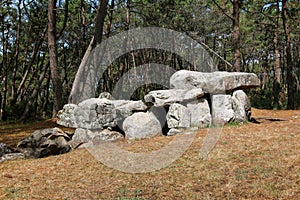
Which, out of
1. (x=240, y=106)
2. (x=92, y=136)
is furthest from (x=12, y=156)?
(x=240, y=106)

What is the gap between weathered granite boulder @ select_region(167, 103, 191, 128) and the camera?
8227 millimetres

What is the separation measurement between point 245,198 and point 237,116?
5.44m

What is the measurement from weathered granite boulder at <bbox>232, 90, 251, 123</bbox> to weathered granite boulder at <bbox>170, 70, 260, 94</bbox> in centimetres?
24

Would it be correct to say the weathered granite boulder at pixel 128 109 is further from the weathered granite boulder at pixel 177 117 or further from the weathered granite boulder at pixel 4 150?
the weathered granite boulder at pixel 4 150

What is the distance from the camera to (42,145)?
6867 mm

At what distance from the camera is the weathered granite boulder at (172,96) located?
27.4 feet

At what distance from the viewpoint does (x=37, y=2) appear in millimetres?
18828

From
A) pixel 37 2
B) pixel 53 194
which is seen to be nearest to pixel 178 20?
pixel 37 2

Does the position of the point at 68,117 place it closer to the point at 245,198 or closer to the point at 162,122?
the point at 162,122

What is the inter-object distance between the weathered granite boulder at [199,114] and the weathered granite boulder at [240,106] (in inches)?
33.2

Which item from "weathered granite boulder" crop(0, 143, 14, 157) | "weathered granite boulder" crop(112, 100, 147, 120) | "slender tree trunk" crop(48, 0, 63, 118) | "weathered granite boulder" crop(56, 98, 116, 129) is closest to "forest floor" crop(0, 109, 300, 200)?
"weathered granite boulder" crop(0, 143, 14, 157)

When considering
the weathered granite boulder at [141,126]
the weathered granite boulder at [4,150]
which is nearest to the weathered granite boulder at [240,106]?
the weathered granite boulder at [141,126]

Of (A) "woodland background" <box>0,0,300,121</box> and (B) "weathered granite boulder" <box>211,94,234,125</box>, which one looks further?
(A) "woodland background" <box>0,0,300,121</box>

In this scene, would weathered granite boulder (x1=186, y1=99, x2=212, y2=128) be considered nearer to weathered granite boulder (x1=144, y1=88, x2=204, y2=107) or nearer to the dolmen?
Answer: the dolmen
